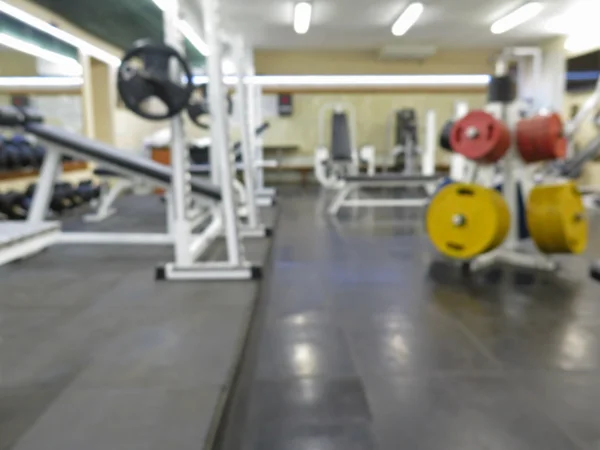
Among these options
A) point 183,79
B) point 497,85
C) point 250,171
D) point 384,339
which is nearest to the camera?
point 384,339

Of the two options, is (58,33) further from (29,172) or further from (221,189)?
(221,189)

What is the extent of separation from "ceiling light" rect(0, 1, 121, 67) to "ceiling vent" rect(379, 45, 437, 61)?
4009 millimetres

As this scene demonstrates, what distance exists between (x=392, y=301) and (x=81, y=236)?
2009 millimetres

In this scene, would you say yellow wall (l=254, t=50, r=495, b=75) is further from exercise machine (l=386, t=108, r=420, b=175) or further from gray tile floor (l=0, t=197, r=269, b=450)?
gray tile floor (l=0, t=197, r=269, b=450)

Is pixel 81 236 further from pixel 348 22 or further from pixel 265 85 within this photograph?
pixel 265 85

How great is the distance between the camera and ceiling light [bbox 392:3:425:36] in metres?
5.60

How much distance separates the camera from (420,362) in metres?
1.65

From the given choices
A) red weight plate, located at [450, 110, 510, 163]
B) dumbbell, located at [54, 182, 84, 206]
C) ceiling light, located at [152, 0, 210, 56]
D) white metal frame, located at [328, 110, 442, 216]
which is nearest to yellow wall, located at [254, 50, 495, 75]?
ceiling light, located at [152, 0, 210, 56]

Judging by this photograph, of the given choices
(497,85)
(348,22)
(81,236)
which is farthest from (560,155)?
(348,22)

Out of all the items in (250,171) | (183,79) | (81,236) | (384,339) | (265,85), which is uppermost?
(265,85)

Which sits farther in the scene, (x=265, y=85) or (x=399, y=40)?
(x=265, y=85)

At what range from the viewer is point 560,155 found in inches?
108

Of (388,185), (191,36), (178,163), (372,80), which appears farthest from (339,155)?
(178,163)

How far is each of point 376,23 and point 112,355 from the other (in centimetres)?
593
